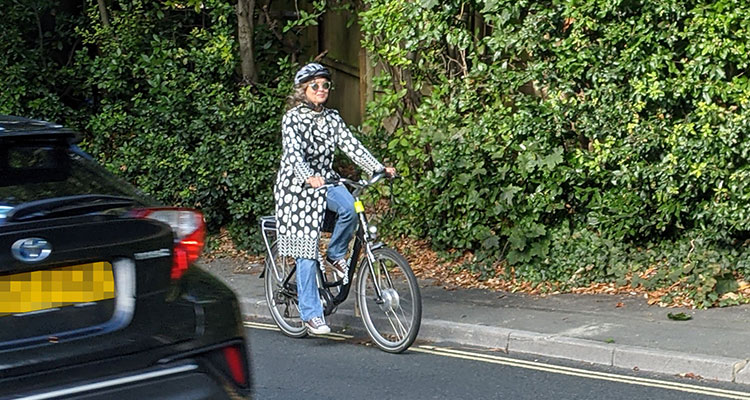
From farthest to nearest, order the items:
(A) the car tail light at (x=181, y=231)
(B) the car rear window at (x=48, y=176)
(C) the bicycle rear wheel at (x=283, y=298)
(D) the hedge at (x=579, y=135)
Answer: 1. (D) the hedge at (x=579, y=135)
2. (C) the bicycle rear wheel at (x=283, y=298)
3. (A) the car tail light at (x=181, y=231)
4. (B) the car rear window at (x=48, y=176)

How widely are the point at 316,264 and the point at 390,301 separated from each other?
2.10 ft

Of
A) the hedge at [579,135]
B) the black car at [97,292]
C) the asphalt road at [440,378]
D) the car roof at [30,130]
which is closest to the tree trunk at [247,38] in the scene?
the hedge at [579,135]

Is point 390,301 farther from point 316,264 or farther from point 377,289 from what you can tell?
point 316,264

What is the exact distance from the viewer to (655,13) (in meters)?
8.69

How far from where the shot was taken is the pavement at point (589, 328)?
6.93 metres

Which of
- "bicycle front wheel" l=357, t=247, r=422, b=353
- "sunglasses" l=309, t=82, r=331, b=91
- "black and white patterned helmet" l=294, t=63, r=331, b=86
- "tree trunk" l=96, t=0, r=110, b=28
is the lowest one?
"bicycle front wheel" l=357, t=247, r=422, b=353

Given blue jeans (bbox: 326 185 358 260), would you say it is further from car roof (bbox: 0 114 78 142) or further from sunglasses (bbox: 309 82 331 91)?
car roof (bbox: 0 114 78 142)

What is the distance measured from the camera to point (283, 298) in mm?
8273

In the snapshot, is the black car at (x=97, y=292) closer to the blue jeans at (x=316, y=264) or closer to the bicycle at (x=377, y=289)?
the bicycle at (x=377, y=289)

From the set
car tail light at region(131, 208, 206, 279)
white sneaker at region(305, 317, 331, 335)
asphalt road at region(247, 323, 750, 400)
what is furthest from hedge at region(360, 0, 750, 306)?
car tail light at region(131, 208, 206, 279)

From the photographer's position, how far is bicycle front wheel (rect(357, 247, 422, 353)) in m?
7.31

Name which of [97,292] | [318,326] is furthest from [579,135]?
[97,292]

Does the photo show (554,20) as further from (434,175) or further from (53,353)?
(53,353)

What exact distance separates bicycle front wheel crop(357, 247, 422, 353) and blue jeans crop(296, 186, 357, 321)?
0.74ft
